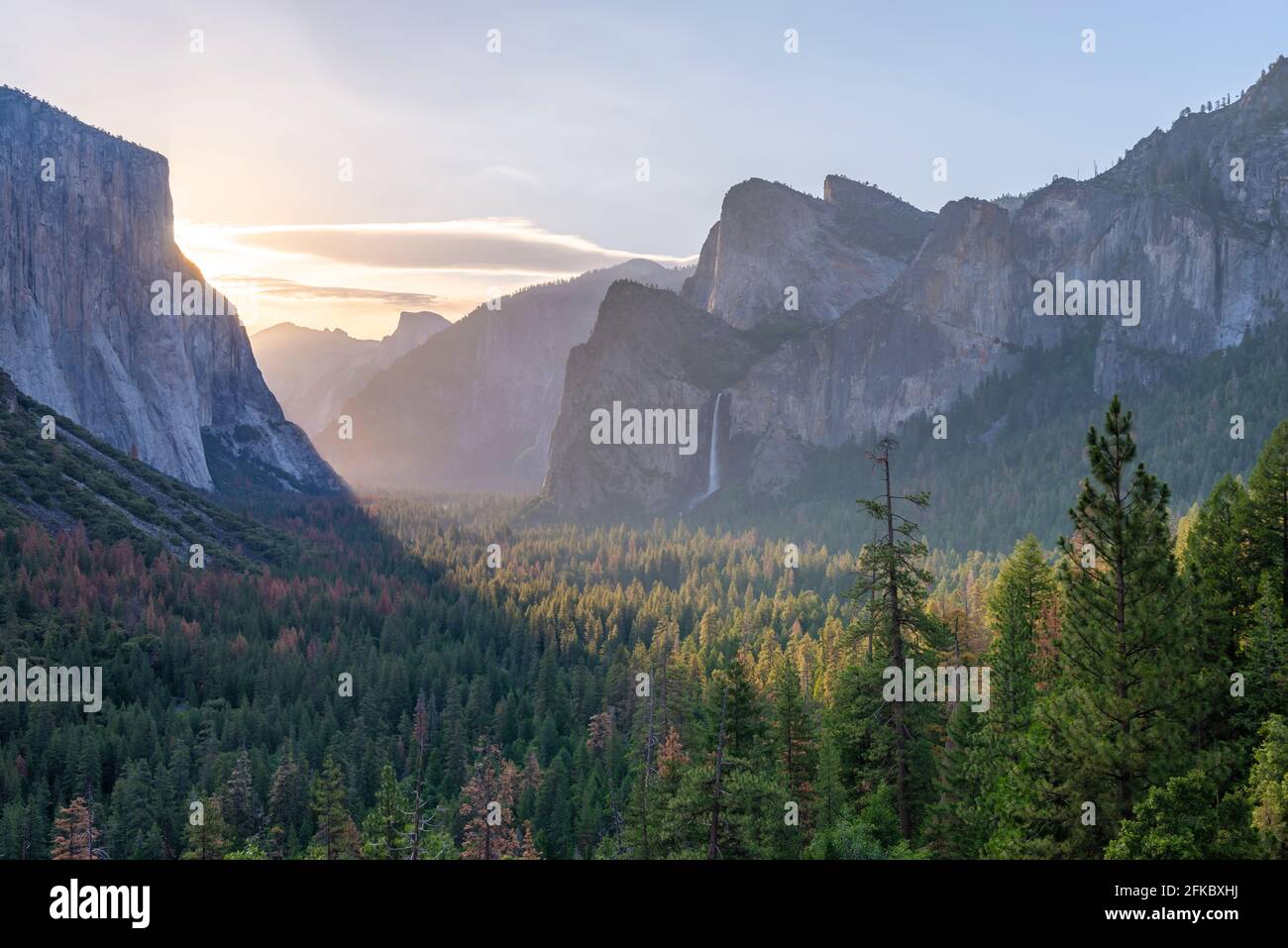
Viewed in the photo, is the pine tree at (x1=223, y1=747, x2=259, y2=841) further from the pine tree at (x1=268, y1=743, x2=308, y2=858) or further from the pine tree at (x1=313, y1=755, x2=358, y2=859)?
the pine tree at (x1=313, y1=755, x2=358, y2=859)

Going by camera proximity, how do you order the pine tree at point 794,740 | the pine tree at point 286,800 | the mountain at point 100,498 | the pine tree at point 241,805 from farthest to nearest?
the mountain at point 100,498 < the pine tree at point 286,800 < the pine tree at point 241,805 < the pine tree at point 794,740

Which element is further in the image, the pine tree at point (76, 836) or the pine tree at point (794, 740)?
the pine tree at point (76, 836)

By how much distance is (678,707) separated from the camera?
257ft

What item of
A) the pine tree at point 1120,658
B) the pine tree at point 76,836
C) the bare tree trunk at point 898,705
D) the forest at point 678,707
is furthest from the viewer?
the pine tree at point 76,836

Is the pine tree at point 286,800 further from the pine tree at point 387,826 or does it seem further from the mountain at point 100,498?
the mountain at point 100,498

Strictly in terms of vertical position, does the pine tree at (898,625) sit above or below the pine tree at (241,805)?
above

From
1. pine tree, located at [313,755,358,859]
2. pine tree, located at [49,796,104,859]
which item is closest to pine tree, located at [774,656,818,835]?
pine tree, located at [313,755,358,859]

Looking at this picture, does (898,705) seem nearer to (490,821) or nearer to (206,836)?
(490,821)

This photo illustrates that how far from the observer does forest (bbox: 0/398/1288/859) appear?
2922 cm

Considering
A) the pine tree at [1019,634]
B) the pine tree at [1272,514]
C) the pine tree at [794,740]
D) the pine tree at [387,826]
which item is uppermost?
the pine tree at [1272,514]

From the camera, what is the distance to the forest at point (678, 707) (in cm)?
2922

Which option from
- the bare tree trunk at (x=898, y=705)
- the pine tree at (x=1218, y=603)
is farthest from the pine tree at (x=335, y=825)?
the pine tree at (x=1218, y=603)
